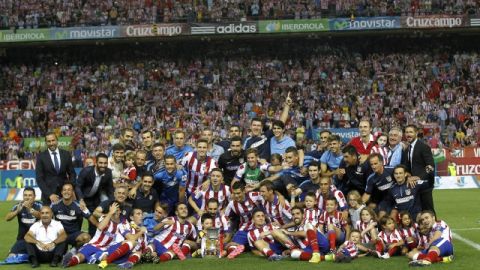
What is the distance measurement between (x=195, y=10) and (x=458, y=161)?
13.8 m

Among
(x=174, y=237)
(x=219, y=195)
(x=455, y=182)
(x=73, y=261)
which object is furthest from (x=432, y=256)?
(x=455, y=182)

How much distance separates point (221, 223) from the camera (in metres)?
11.6

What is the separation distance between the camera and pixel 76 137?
31359 millimetres

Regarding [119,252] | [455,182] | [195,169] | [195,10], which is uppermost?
[195,10]

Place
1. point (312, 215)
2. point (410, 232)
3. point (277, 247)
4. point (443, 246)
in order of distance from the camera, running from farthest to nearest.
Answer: point (277, 247) < point (312, 215) < point (410, 232) < point (443, 246)

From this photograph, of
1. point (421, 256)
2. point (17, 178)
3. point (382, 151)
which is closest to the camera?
point (421, 256)

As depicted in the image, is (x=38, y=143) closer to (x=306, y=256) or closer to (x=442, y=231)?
(x=306, y=256)

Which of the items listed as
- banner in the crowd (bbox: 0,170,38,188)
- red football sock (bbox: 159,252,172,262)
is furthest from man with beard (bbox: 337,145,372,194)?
banner in the crowd (bbox: 0,170,38,188)

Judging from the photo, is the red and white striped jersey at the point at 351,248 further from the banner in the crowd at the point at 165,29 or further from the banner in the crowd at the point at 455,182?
the banner in the crowd at the point at 165,29

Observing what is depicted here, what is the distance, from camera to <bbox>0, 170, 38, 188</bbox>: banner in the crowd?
1082 inches

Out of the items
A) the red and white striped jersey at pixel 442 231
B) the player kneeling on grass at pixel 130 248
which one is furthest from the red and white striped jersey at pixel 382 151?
the player kneeling on grass at pixel 130 248

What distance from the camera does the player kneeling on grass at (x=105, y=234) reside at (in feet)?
36.2

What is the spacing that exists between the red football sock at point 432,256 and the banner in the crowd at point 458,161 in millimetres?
17477

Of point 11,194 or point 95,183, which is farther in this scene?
point 11,194
